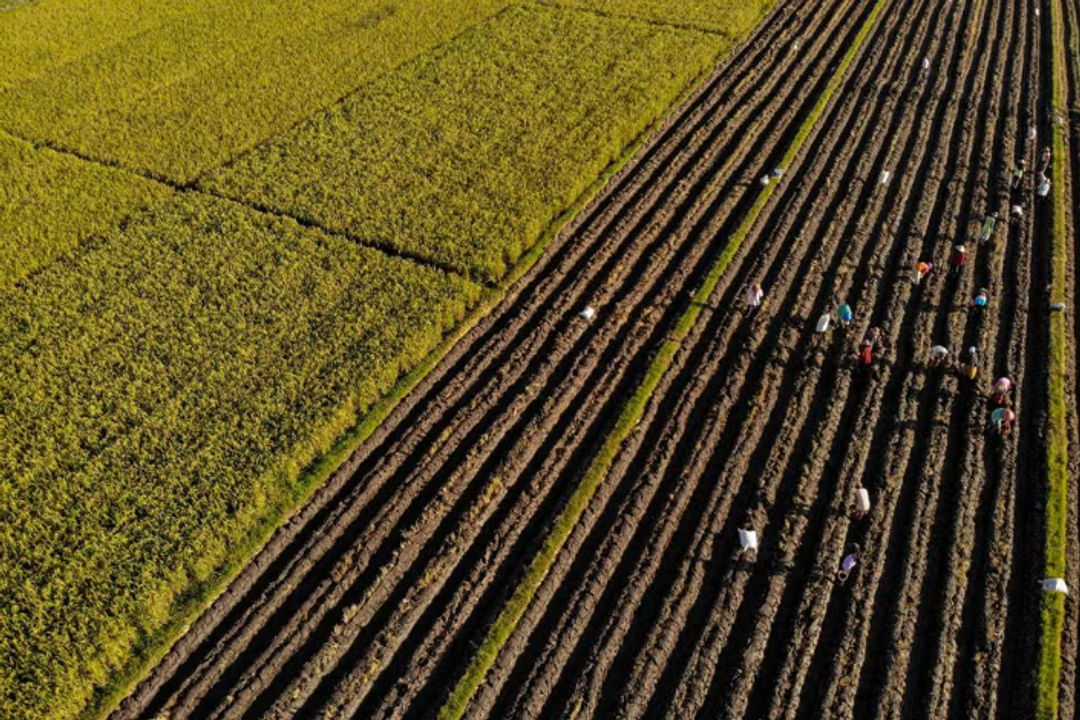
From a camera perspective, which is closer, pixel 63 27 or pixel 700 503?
pixel 700 503

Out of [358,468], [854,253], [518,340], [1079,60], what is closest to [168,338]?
[358,468]

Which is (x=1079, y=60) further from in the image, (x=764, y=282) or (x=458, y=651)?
(x=458, y=651)

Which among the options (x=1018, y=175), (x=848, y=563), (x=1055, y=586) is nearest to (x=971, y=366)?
(x=1055, y=586)

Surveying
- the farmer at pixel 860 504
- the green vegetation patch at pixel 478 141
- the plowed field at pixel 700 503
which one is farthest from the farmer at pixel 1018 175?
the farmer at pixel 860 504

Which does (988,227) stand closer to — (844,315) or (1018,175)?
(1018,175)

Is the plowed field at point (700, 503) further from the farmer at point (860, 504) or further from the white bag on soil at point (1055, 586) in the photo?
the white bag on soil at point (1055, 586)

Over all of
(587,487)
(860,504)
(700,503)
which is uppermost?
(860,504)
